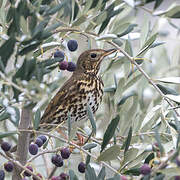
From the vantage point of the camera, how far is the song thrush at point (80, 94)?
2011mm

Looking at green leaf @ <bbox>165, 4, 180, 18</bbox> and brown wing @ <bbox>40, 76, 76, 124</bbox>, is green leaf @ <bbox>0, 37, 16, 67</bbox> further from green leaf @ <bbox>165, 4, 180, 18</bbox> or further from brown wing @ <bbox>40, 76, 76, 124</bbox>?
brown wing @ <bbox>40, 76, 76, 124</bbox>

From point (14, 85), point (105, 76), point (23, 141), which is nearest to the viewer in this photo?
point (14, 85)

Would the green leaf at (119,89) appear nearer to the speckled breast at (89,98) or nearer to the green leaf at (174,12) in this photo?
the speckled breast at (89,98)

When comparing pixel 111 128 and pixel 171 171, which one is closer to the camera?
pixel 171 171

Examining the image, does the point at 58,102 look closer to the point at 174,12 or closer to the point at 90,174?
the point at 90,174

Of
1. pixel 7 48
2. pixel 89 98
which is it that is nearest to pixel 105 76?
pixel 89 98

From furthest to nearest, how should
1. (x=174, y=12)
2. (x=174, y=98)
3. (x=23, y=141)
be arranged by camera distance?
(x=23, y=141) → (x=174, y=98) → (x=174, y=12)

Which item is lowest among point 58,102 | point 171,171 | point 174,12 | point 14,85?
point 58,102

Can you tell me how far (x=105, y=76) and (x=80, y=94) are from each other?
0.16 metres

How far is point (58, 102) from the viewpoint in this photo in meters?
2.13

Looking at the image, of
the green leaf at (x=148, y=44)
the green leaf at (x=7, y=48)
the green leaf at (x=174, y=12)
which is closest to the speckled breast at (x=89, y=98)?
the green leaf at (x=148, y=44)

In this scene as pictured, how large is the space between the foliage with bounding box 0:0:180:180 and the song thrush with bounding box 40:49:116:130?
55 millimetres

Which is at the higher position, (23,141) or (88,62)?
(88,62)

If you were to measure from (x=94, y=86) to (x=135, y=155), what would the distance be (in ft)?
2.66
